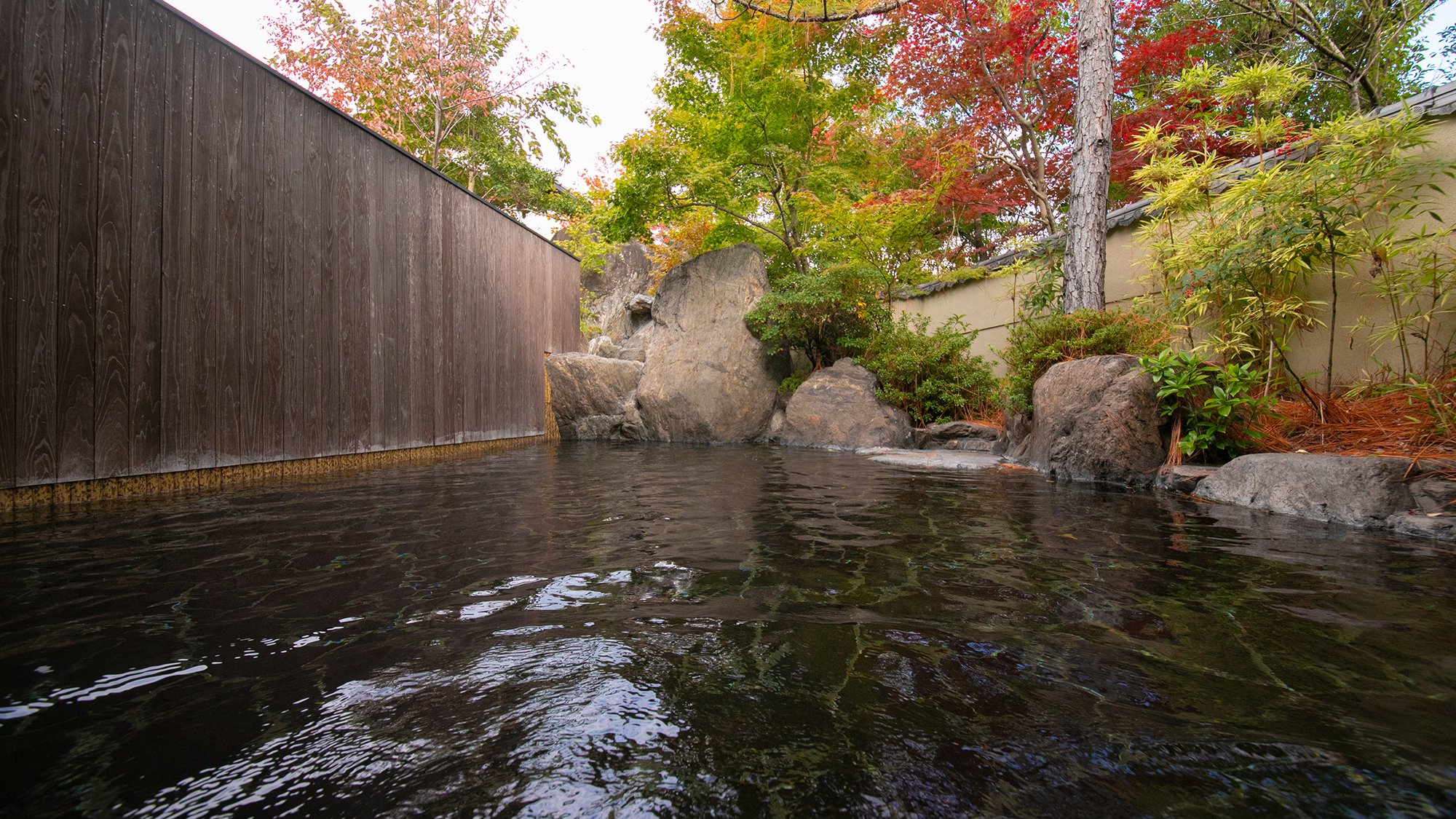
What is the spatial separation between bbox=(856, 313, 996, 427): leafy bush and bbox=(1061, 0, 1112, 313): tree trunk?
2172mm

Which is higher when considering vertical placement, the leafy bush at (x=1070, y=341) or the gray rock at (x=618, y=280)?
the gray rock at (x=618, y=280)

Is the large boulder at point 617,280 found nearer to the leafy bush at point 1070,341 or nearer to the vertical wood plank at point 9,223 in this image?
the leafy bush at point 1070,341

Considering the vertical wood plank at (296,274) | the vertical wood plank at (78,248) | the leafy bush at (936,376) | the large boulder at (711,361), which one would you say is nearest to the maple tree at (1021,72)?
the leafy bush at (936,376)

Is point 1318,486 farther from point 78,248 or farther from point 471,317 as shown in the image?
point 471,317

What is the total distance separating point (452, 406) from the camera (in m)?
6.77

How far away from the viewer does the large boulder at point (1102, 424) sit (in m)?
4.12

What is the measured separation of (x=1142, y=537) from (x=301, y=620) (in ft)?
9.61

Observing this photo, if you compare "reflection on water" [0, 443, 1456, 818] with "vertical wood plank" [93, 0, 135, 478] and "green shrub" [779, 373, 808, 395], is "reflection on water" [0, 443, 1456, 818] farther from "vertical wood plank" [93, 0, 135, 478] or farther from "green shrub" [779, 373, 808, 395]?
"green shrub" [779, 373, 808, 395]

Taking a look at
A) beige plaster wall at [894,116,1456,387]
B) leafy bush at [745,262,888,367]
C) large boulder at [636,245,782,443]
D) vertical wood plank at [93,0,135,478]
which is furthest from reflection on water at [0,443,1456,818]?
large boulder at [636,245,782,443]

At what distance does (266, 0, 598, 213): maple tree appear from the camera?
37.9 ft

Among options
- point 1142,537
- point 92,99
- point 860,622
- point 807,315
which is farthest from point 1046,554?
point 807,315

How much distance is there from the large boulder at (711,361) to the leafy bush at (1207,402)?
236 inches

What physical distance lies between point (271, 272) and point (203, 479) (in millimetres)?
1477

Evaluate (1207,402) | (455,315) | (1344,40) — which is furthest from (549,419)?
(1344,40)
